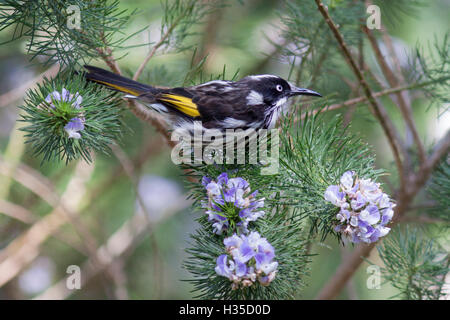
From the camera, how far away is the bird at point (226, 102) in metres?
1.99

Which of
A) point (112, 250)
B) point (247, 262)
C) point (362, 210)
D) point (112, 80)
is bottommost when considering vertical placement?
point (247, 262)

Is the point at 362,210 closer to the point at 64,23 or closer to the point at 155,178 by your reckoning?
the point at 64,23

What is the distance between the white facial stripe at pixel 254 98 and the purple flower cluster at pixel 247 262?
103 centimetres

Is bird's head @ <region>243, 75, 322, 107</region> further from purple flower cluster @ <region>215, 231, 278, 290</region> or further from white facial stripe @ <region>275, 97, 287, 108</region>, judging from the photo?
purple flower cluster @ <region>215, 231, 278, 290</region>

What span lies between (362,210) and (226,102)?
1.03 meters

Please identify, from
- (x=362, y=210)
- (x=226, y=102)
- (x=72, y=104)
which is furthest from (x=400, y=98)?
(x=72, y=104)

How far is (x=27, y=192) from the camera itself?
3.00 m

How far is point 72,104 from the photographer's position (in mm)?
1371

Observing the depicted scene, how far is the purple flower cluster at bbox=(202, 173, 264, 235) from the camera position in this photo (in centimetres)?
126

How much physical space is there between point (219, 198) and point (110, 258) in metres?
1.48

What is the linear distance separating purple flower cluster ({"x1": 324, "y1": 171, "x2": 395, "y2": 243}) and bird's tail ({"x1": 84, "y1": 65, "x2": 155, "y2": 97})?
33.8 inches

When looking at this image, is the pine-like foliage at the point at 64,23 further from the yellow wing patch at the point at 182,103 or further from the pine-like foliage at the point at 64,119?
the yellow wing patch at the point at 182,103

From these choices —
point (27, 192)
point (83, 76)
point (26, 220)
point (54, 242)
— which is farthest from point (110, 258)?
point (83, 76)
